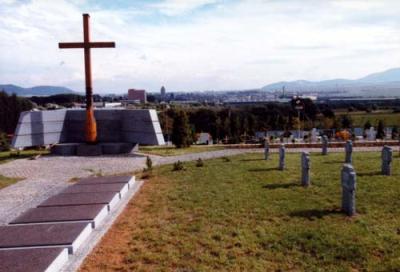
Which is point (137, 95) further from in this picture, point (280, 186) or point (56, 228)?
point (56, 228)

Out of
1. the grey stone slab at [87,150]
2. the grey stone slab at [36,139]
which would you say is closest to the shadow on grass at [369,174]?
the grey stone slab at [87,150]

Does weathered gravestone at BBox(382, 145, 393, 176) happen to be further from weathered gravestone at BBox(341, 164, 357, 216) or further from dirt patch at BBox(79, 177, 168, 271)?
dirt patch at BBox(79, 177, 168, 271)

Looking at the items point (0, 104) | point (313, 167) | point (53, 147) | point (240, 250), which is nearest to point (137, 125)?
point (53, 147)

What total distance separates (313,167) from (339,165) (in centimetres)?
98

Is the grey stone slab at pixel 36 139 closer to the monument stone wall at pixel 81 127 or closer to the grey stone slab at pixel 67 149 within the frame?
the monument stone wall at pixel 81 127

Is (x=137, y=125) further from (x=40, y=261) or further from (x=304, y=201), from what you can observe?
(x=40, y=261)

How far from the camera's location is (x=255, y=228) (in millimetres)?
6969

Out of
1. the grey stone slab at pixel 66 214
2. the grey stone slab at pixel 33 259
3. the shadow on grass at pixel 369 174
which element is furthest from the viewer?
the shadow on grass at pixel 369 174

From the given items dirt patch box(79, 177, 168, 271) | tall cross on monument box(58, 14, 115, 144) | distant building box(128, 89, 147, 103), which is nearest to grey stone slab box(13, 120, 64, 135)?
tall cross on monument box(58, 14, 115, 144)

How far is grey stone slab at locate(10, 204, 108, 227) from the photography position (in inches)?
294

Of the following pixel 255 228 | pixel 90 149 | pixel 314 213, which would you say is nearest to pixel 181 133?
pixel 90 149

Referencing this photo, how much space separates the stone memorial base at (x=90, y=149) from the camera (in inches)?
740

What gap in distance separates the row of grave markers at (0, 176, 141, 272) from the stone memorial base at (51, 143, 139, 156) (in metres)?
A: 8.45

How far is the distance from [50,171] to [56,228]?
27.5 ft
